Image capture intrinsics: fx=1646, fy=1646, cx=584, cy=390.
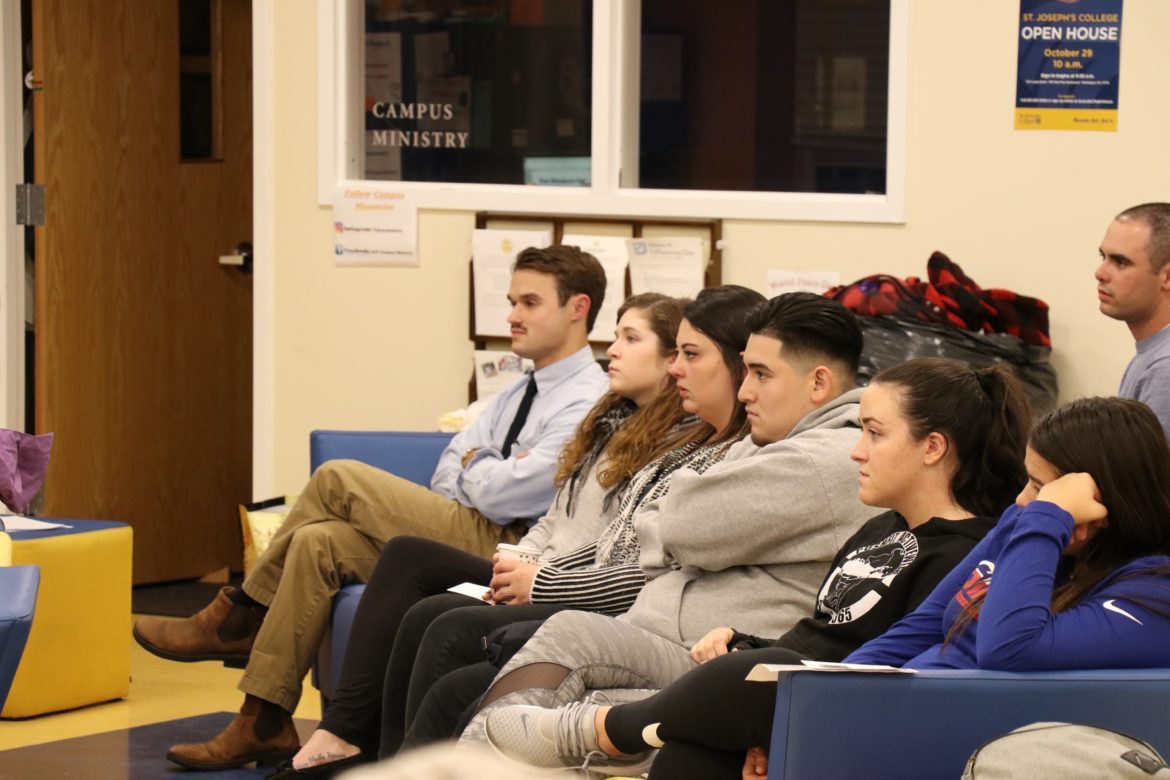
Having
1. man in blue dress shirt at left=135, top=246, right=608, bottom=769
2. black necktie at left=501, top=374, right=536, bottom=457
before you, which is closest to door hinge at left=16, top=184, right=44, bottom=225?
man in blue dress shirt at left=135, top=246, right=608, bottom=769

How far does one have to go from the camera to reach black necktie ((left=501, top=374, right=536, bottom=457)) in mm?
4215

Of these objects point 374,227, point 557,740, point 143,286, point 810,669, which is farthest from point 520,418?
point 143,286

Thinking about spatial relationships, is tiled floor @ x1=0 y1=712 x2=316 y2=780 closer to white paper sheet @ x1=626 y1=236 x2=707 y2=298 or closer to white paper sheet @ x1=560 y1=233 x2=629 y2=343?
white paper sheet @ x1=560 y1=233 x2=629 y2=343

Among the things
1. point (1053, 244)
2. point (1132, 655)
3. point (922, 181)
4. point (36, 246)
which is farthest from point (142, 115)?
point (1132, 655)

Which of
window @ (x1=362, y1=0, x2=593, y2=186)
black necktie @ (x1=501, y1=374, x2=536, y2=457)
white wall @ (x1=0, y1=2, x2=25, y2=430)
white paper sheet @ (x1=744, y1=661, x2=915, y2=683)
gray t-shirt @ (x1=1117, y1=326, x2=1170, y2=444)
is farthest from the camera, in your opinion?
white wall @ (x1=0, y1=2, x2=25, y2=430)

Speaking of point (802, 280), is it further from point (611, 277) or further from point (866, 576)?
point (866, 576)

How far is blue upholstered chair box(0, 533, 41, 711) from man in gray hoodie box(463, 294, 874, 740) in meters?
1.06

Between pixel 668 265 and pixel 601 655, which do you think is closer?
pixel 601 655

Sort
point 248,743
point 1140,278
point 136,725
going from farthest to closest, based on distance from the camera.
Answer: point 136,725 < point 248,743 < point 1140,278

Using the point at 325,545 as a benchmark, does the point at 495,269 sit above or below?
above

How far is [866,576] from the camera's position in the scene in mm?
2559

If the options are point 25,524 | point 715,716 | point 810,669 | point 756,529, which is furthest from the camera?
point 25,524

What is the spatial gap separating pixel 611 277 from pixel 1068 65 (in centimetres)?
146

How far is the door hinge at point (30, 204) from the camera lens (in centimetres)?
544
